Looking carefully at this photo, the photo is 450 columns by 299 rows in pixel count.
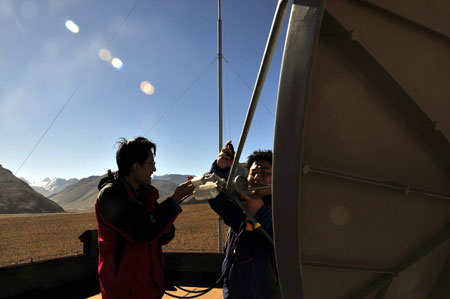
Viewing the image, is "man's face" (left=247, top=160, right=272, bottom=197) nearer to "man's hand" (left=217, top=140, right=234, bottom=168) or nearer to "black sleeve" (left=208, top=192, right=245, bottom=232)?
"black sleeve" (left=208, top=192, right=245, bottom=232)

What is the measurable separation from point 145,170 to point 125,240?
25.4 inches

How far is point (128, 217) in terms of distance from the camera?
6.49 ft

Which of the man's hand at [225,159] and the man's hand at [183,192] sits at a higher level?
the man's hand at [225,159]

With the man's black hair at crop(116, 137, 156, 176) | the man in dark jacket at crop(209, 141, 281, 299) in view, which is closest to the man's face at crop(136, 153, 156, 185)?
the man's black hair at crop(116, 137, 156, 176)

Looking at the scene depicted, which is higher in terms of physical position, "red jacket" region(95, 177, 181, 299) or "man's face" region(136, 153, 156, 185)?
"man's face" region(136, 153, 156, 185)

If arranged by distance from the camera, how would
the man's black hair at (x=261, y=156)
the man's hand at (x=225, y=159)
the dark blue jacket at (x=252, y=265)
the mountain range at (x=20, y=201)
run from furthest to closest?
1. the mountain range at (x=20, y=201)
2. the man's hand at (x=225, y=159)
3. the man's black hair at (x=261, y=156)
4. the dark blue jacket at (x=252, y=265)

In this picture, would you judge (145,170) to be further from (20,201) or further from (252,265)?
(20,201)

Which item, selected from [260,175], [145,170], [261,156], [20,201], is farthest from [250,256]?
[20,201]

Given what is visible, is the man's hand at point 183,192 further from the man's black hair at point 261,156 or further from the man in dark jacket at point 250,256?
the man's black hair at point 261,156

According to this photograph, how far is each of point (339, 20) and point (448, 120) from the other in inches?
38.9

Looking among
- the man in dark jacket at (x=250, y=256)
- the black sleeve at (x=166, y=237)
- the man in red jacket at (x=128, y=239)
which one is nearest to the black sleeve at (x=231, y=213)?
the man in dark jacket at (x=250, y=256)

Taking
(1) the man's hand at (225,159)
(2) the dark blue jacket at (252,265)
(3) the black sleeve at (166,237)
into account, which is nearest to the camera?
(2) the dark blue jacket at (252,265)

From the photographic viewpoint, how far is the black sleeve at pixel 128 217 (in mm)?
1966

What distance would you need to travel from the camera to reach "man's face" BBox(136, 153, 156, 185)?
93.8 inches
